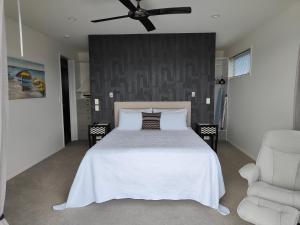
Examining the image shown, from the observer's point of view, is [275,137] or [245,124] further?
[245,124]

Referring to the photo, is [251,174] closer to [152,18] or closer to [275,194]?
[275,194]

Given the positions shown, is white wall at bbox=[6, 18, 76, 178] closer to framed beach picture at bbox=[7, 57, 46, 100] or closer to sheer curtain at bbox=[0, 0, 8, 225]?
framed beach picture at bbox=[7, 57, 46, 100]

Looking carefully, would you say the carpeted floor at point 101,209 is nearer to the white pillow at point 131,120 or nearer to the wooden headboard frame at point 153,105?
the white pillow at point 131,120

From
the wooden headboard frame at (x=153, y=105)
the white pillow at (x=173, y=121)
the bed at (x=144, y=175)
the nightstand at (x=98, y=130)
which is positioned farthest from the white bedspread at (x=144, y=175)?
the wooden headboard frame at (x=153, y=105)

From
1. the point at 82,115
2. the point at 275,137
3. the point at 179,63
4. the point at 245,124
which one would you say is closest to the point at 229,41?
the point at 179,63

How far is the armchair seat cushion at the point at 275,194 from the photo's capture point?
181 cm

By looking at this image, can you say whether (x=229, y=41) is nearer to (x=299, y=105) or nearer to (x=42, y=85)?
(x=299, y=105)

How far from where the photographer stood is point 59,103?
16.5 ft

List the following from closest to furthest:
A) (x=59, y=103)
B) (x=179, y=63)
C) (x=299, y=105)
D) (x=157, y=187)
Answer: (x=157, y=187), (x=299, y=105), (x=179, y=63), (x=59, y=103)

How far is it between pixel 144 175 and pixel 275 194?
52.9 inches

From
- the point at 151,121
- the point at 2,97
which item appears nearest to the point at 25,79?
the point at 151,121

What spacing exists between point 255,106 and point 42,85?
14.0ft

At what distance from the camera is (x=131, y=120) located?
400 cm

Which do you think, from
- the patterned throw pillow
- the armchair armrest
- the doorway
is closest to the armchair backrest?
the armchair armrest
